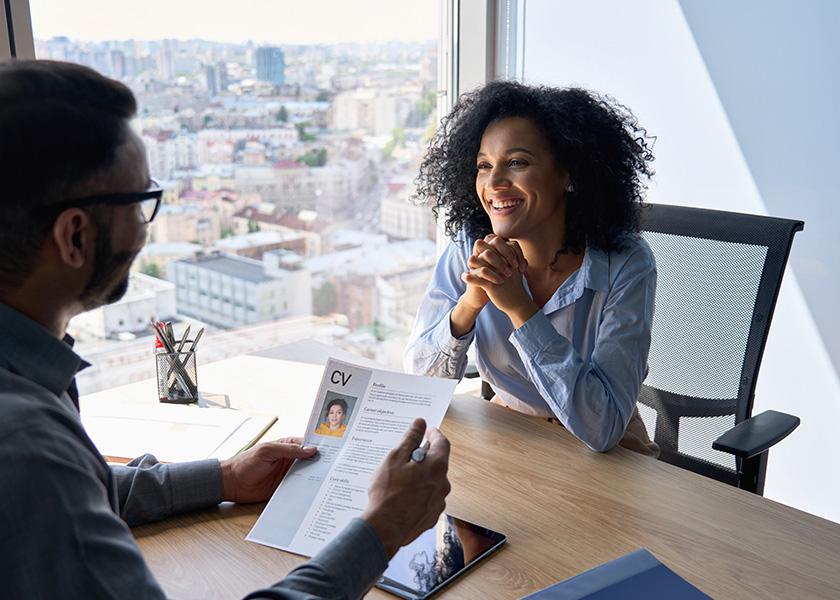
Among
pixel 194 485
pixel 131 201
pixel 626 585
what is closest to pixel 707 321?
pixel 626 585

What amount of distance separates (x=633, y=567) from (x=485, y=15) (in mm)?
2391

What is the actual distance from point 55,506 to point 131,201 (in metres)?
0.33

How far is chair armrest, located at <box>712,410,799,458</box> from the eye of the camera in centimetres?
141

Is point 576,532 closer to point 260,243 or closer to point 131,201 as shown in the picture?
point 131,201

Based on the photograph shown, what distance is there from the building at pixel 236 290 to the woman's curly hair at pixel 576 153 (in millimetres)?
969

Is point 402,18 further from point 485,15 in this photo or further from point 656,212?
point 656,212

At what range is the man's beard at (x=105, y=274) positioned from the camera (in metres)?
0.77

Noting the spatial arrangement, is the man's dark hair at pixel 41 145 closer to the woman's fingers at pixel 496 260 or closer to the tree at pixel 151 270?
the woman's fingers at pixel 496 260

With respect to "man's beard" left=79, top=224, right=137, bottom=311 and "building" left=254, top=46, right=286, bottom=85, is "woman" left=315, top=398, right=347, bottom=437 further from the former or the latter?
"building" left=254, top=46, right=286, bottom=85

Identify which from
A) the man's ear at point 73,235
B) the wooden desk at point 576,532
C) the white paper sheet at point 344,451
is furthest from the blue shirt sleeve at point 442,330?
the man's ear at point 73,235

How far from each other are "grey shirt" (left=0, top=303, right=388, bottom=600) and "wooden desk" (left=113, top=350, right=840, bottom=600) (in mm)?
233

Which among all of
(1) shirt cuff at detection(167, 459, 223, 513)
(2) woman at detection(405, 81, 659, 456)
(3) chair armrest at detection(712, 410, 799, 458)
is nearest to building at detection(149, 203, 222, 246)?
(2) woman at detection(405, 81, 659, 456)

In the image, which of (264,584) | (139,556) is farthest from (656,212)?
(139,556)

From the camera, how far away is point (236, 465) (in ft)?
3.77
